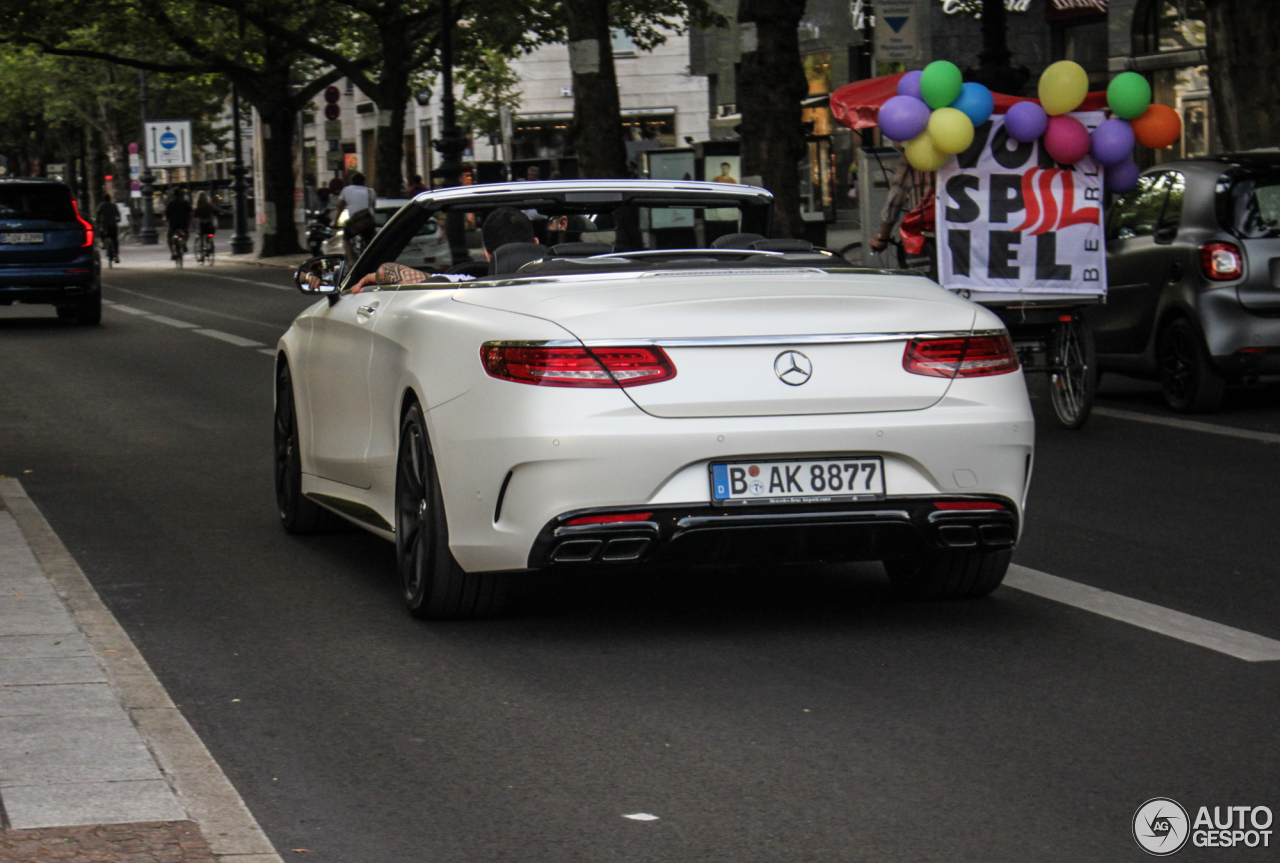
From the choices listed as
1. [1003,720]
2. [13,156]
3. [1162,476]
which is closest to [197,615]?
[1003,720]

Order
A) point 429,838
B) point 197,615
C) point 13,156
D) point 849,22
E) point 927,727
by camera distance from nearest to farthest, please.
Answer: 1. point 429,838
2. point 927,727
3. point 197,615
4. point 849,22
5. point 13,156

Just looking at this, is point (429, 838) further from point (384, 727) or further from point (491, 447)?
point (491, 447)

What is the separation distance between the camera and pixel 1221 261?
1301 cm

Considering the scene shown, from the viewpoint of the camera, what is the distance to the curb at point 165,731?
4289 mm

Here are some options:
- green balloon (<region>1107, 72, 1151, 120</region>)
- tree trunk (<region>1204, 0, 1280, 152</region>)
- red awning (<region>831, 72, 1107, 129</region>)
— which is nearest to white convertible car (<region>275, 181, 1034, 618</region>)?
green balloon (<region>1107, 72, 1151, 120</region>)

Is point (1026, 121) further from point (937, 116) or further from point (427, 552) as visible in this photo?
point (427, 552)

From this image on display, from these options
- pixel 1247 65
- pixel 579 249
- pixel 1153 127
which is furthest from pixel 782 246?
pixel 1247 65

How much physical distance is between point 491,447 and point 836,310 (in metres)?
1.07

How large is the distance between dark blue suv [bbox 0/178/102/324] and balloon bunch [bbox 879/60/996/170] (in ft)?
49.9

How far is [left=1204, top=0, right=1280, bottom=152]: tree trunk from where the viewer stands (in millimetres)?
18422

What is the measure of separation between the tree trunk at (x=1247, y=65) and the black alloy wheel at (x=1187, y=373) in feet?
18.8

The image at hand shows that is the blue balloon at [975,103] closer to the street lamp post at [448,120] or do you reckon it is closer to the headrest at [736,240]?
the headrest at [736,240]

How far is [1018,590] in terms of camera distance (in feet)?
23.3

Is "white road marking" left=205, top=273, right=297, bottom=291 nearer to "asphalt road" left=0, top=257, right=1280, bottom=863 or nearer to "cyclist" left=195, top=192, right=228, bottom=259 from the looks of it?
"cyclist" left=195, top=192, right=228, bottom=259
